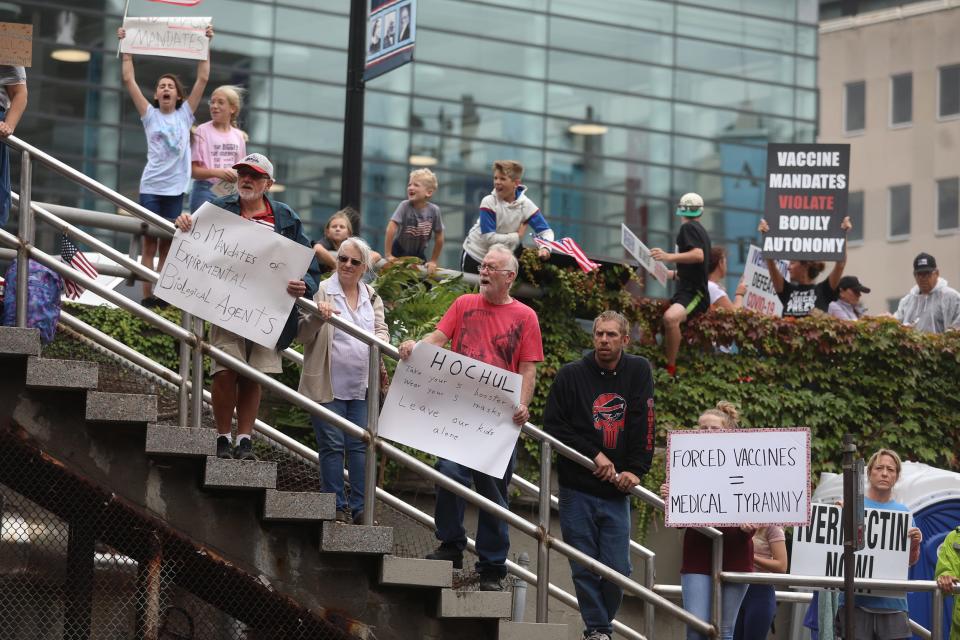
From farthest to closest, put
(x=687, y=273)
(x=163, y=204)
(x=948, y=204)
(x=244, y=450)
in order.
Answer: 1. (x=948, y=204)
2. (x=687, y=273)
3. (x=163, y=204)
4. (x=244, y=450)

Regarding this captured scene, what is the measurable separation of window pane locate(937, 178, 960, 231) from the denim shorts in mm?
46053

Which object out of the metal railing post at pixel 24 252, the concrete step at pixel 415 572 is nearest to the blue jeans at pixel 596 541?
the concrete step at pixel 415 572

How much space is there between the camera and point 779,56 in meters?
41.3

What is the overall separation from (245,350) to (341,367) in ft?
2.39

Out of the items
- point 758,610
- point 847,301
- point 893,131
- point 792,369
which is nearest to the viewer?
point 758,610

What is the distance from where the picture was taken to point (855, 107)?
2306 inches

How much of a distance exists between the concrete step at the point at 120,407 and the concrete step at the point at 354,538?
1115 mm

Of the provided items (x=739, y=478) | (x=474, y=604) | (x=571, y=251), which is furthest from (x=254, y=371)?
(x=571, y=251)

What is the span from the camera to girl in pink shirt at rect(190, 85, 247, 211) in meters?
12.7

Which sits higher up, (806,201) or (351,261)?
(806,201)

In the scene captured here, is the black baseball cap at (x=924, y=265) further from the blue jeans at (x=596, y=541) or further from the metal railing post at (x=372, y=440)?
the metal railing post at (x=372, y=440)

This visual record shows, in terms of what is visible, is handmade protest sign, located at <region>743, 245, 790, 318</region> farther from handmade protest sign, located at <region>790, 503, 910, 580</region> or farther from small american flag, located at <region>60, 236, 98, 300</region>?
small american flag, located at <region>60, 236, 98, 300</region>

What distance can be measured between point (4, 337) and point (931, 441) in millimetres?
9980

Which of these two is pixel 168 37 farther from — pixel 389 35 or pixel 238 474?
pixel 238 474
